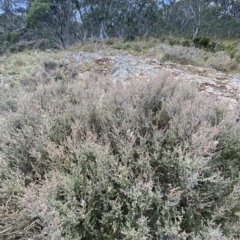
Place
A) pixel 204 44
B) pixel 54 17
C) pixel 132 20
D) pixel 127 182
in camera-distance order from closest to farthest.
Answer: pixel 127 182
pixel 204 44
pixel 54 17
pixel 132 20

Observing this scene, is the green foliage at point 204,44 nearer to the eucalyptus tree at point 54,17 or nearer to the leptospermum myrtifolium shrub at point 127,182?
the eucalyptus tree at point 54,17

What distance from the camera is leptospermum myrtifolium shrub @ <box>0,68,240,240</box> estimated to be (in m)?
1.12

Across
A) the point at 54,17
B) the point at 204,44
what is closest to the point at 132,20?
the point at 54,17

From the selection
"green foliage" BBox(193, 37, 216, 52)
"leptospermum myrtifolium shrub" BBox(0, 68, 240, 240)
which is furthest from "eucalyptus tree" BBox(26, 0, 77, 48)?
"leptospermum myrtifolium shrub" BBox(0, 68, 240, 240)

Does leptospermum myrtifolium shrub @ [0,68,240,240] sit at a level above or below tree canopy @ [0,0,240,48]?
below

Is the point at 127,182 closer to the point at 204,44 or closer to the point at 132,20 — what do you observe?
the point at 204,44

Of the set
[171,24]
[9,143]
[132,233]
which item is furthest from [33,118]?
[171,24]

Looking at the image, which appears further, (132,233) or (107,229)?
(107,229)

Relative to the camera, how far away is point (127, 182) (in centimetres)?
120

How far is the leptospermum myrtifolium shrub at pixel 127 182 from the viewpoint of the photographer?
44.2 inches

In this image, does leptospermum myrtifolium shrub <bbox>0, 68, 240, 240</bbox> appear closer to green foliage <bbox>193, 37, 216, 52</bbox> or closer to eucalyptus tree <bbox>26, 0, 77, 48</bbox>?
green foliage <bbox>193, 37, 216, 52</bbox>

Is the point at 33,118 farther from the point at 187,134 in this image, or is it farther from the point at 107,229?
the point at 187,134

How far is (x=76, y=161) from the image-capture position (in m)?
1.43

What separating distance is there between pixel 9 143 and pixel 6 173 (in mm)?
391
